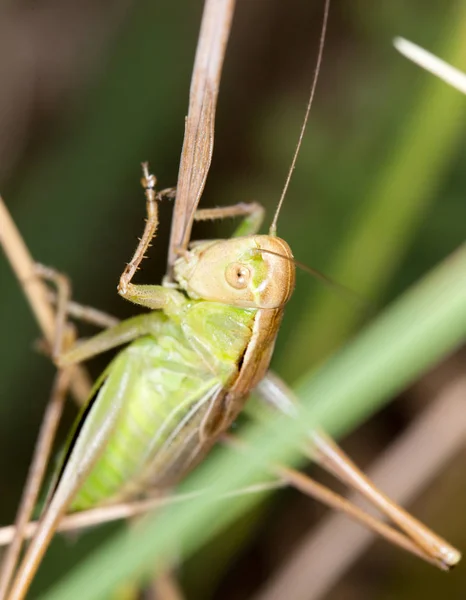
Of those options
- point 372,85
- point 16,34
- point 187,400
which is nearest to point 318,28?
point 372,85

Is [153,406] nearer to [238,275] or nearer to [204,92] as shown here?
[238,275]

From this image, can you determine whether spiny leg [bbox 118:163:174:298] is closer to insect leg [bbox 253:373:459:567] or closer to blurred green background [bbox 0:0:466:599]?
blurred green background [bbox 0:0:466:599]

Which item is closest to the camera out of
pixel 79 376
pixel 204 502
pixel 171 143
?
pixel 204 502

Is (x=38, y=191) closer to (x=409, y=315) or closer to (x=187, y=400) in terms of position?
(x=187, y=400)

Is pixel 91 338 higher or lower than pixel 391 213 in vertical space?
lower

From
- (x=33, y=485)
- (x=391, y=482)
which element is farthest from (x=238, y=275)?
(x=391, y=482)

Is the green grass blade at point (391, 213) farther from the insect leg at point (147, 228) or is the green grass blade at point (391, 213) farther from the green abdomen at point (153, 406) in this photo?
the insect leg at point (147, 228)
